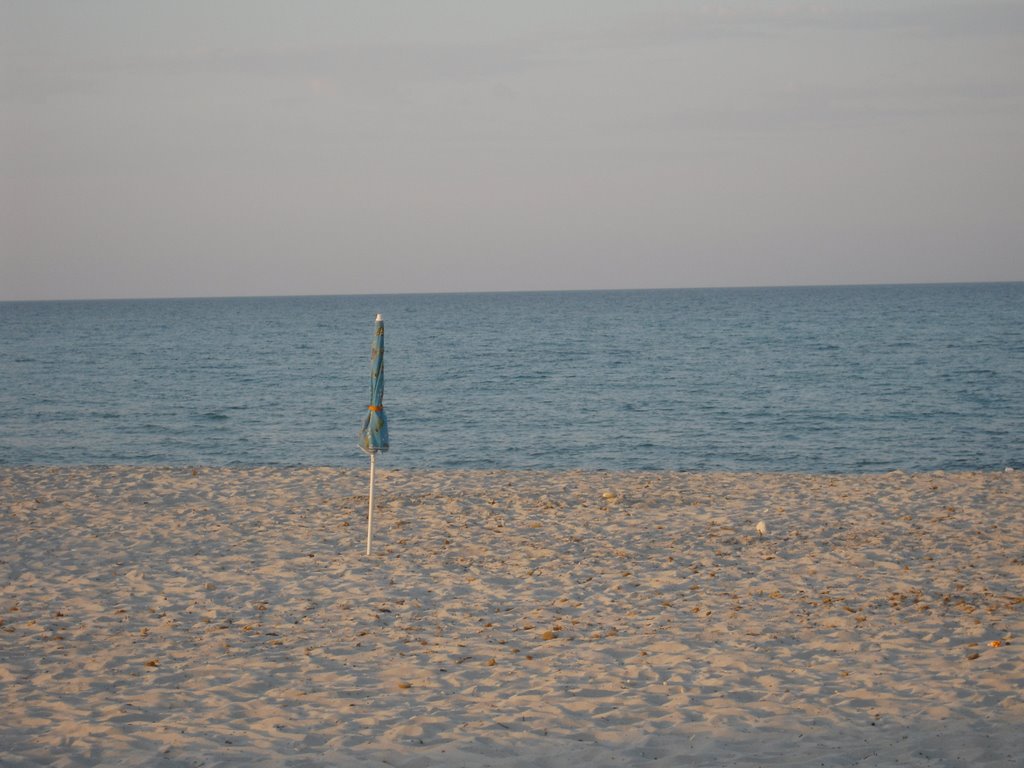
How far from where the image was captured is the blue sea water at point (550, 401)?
25.2 m

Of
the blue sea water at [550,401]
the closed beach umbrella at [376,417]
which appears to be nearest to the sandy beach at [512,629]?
the closed beach umbrella at [376,417]

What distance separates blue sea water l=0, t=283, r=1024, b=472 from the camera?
25.2m

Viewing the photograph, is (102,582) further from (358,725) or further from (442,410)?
(442,410)

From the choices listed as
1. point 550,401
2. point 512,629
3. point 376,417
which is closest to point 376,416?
point 376,417

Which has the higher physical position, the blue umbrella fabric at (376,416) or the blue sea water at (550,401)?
the blue umbrella fabric at (376,416)

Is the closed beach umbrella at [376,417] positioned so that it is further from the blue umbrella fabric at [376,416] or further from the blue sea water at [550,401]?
the blue sea water at [550,401]

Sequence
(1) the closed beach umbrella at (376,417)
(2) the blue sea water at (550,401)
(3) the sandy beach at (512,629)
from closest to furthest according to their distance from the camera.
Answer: (3) the sandy beach at (512,629), (1) the closed beach umbrella at (376,417), (2) the blue sea water at (550,401)

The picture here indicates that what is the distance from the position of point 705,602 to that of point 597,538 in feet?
9.56

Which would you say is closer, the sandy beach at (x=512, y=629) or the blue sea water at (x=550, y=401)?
the sandy beach at (x=512, y=629)

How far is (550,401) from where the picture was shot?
35875mm

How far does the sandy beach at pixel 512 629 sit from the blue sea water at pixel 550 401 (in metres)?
9.62

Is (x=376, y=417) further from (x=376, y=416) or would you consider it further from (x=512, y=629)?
(x=512, y=629)

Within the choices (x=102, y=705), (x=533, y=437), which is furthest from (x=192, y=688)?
(x=533, y=437)

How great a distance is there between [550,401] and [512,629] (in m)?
26.7
